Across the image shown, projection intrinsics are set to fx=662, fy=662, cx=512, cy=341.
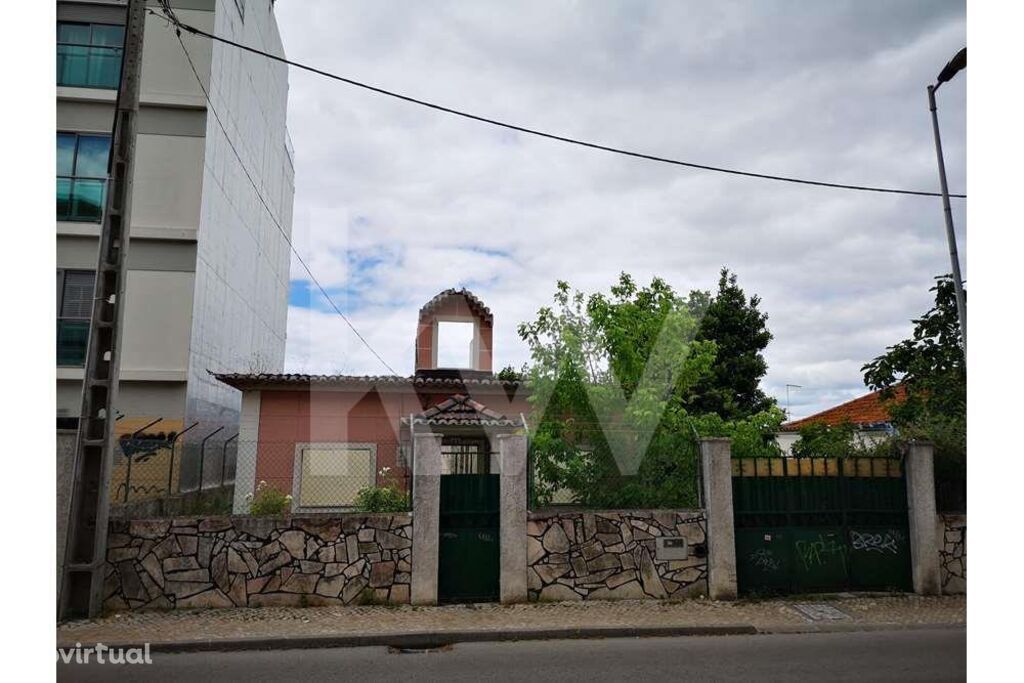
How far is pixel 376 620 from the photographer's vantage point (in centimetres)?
766

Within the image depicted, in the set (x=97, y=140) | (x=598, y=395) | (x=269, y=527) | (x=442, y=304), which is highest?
(x=97, y=140)

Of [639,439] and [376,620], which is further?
[639,439]

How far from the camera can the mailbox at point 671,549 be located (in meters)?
8.84

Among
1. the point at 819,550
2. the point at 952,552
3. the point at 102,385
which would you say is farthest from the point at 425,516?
the point at 952,552

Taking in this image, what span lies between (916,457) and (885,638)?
10.4 feet

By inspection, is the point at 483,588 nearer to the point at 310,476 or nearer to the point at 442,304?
the point at 310,476

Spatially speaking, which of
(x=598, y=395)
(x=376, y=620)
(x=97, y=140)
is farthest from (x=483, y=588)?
(x=97, y=140)

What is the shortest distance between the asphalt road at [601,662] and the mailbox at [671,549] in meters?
1.69

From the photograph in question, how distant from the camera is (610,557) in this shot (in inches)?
345

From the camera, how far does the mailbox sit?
8.84 m

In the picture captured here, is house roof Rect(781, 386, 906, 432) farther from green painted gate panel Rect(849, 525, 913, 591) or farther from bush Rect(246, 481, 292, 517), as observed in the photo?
bush Rect(246, 481, 292, 517)

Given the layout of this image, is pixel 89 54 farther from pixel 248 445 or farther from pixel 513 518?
pixel 513 518

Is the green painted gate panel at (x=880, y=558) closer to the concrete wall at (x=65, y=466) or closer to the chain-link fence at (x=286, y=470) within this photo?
the chain-link fence at (x=286, y=470)

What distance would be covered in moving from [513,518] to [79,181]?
41.3 feet
